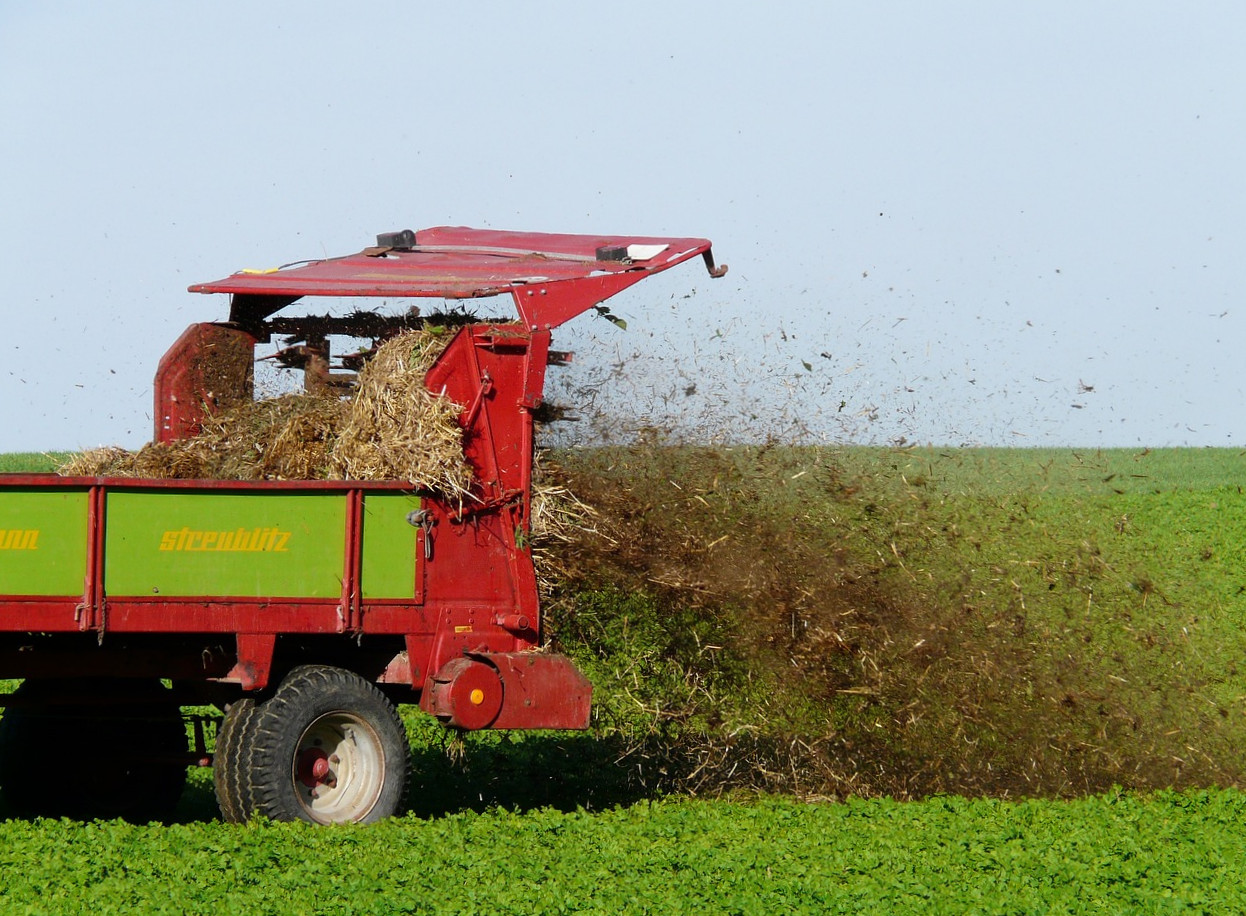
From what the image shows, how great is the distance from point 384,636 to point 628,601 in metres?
1.83

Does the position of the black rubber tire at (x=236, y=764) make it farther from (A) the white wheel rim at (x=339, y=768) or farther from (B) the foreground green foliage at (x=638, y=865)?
(A) the white wheel rim at (x=339, y=768)

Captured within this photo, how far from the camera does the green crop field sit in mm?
6414

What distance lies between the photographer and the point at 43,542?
666 centimetres

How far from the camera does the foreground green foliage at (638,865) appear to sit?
19.8 ft

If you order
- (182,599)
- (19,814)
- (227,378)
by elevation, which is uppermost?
(227,378)

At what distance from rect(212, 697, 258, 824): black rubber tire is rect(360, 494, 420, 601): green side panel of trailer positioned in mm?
864

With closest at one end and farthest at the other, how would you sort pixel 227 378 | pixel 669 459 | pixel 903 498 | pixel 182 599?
1. pixel 182 599
2. pixel 227 378
3. pixel 669 459
4. pixel 903 498

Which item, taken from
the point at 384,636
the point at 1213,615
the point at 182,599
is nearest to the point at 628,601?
the point at 384,636

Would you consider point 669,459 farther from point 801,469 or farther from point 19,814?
point 19,814

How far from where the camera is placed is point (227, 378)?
907cm

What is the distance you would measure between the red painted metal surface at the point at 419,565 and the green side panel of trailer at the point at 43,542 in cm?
5

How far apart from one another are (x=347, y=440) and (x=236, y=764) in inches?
70.1

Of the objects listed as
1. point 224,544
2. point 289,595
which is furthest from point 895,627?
point 224,544

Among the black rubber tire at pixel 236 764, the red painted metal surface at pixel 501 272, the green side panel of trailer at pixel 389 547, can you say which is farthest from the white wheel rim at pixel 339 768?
the red painted metal surface at pixel 501 272
